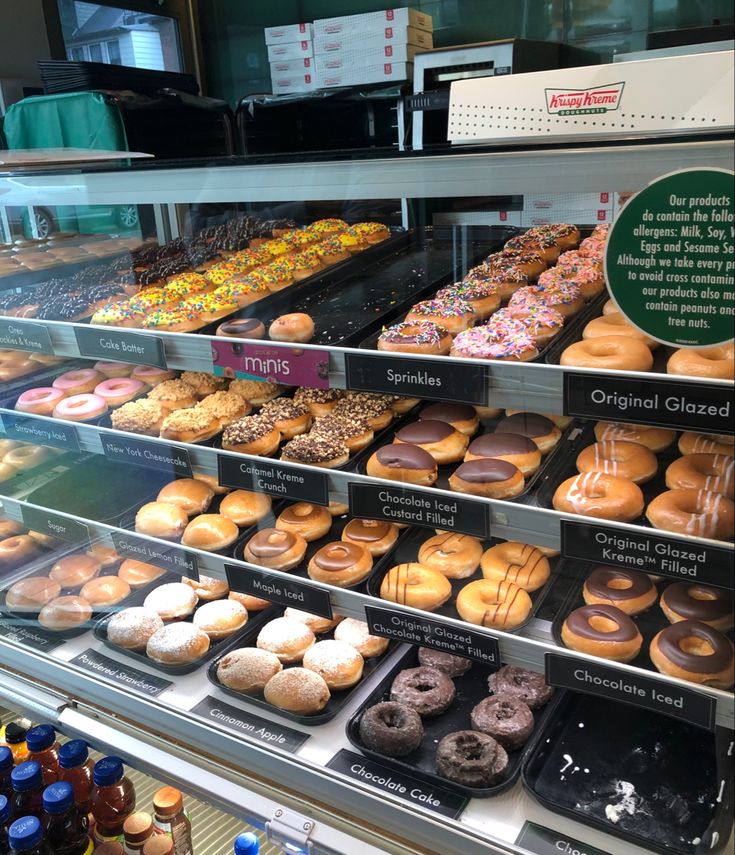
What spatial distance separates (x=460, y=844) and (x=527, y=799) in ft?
0.52

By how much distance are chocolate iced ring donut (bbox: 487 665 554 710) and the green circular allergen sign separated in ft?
3.04

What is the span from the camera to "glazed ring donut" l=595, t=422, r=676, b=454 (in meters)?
1.52

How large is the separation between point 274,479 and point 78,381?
2.83 feet

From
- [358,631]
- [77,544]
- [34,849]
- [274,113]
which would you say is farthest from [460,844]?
[274,113]

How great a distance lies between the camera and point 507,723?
1575 mm

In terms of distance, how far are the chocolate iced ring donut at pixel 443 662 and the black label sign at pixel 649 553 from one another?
638 millimetres

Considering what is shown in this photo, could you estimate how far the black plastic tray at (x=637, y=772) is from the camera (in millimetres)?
1322

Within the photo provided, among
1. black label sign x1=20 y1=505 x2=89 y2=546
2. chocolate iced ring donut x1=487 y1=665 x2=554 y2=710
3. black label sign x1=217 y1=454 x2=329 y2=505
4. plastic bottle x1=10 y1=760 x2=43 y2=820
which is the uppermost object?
black label sign x1=217 y1=454 x2=329 y2=505

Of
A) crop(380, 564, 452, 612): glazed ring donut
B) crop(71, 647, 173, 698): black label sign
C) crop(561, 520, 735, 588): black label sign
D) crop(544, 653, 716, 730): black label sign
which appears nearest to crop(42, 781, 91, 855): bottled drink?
crop(71, 647, 173, 698): black label sign

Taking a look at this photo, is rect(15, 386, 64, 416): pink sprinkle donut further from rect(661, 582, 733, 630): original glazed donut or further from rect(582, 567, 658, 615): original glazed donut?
rect(661, 582, 733, 630): original glazed donut

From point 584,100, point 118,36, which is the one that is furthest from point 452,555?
point 118,36

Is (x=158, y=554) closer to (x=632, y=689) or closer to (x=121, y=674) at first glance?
(x=121, y=674)

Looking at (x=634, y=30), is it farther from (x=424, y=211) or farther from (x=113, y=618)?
(x=113, y=618)

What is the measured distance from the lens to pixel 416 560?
1.73 metres
